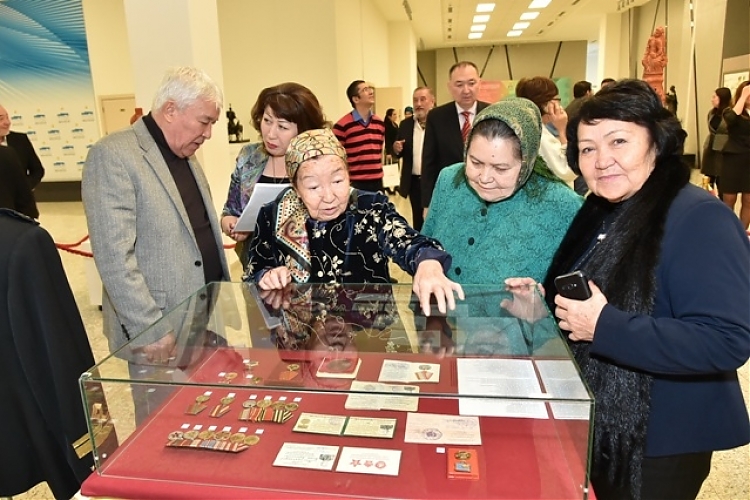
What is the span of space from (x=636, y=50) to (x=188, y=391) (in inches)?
Result: 712

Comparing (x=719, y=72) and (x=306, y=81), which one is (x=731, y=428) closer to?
(x=306, y=81)

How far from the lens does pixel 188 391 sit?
1228mm

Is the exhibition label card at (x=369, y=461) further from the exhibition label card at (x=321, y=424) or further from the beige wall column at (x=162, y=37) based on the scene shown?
the beige wall column at (x=162, y=37)

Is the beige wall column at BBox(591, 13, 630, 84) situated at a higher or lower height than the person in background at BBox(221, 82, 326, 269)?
→ higher

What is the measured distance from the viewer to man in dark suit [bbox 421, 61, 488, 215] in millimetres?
4762

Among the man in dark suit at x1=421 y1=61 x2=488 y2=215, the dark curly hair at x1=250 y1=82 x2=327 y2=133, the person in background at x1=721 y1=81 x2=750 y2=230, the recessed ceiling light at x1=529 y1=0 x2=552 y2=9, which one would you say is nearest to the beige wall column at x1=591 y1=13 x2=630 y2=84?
the recessed ceiling light at x1=529 y1=0 x2=552 y2=9

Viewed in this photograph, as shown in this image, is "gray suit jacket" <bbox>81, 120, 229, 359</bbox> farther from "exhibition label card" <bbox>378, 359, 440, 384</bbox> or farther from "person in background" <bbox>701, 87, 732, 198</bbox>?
"person in background" <bbox>701, 87, 732, 198</bbox>

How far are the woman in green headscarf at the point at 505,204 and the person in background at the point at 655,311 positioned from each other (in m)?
0.27

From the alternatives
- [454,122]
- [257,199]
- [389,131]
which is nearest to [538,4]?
[389,131]

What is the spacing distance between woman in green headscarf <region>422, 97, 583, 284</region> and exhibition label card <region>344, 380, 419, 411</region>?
2.56 feet

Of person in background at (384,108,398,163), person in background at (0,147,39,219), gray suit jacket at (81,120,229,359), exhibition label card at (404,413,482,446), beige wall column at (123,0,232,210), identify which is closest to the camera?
exhibition label card at (404,413,482,446)

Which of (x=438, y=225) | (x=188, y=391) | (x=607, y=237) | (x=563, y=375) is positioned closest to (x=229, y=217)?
(x=438, y=225)

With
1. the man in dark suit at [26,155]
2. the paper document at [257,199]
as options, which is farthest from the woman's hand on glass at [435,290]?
the man in dark suit at [26,155]

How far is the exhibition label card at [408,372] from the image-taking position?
118cm
